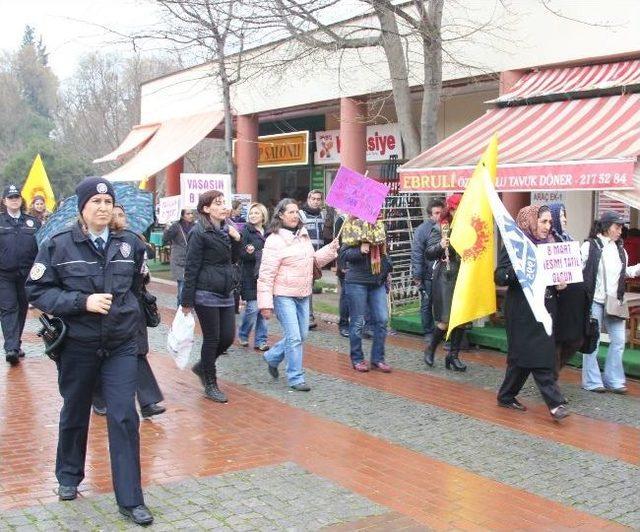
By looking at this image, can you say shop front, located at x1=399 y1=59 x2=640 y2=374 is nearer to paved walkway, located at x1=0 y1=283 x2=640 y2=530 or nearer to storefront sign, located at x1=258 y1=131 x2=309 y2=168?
paved walkway, located at x1=0 y1=283 x2=640 y2=530

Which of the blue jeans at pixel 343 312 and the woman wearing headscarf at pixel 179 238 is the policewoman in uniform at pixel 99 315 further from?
the blue jeans at pixel 343 312

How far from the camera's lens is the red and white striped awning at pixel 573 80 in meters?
10.3

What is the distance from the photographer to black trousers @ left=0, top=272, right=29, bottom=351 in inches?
334

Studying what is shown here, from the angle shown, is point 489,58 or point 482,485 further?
point 489,58

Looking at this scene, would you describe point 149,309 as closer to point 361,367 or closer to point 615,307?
point 361,367

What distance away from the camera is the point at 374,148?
1827 cm

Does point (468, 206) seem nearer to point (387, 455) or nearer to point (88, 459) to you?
point (387, 455)

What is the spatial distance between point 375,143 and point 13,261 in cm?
1104

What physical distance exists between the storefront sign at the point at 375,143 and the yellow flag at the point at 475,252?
9787 mm

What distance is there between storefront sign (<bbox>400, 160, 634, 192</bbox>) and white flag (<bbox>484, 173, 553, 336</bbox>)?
2122mm

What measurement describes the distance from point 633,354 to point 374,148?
35.0 ft

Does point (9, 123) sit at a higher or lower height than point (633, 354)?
higher

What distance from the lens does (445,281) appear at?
28.1ft

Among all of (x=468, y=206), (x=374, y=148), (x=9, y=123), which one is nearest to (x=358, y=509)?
(x=468, y=206)
